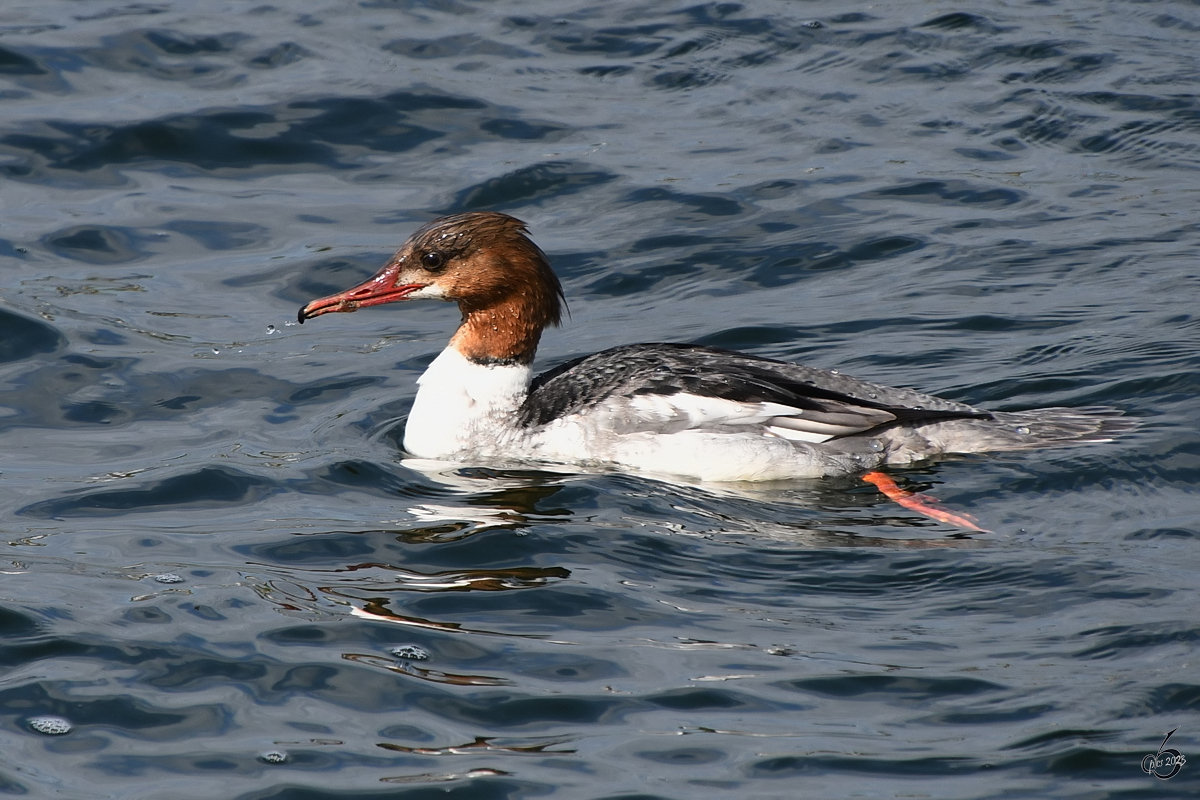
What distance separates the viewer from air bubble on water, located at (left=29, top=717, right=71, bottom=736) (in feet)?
16.3

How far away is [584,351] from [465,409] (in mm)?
1783

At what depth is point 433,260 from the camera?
7.56m

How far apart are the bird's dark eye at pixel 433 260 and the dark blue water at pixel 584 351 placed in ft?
3.39

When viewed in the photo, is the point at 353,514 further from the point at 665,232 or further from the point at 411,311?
the point at 665,232

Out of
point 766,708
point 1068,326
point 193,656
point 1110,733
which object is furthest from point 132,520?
point 1068,326

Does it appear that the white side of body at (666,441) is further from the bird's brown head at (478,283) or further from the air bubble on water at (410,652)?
the air bubble on water at (410,652)

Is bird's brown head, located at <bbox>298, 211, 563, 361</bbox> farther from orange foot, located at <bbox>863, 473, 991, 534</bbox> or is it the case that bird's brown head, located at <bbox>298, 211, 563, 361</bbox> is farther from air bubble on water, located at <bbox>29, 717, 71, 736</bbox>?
air bubble on water, located at <bbox>29, 717, 71, 736</bbox>

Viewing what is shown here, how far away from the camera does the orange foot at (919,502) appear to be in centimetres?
662

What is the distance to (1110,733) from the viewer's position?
4648 mm

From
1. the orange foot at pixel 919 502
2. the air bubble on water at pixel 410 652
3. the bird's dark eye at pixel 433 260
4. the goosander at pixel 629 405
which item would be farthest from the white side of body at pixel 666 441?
the air bubble on water at pixel 410 652

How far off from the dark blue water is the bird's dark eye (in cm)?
103
